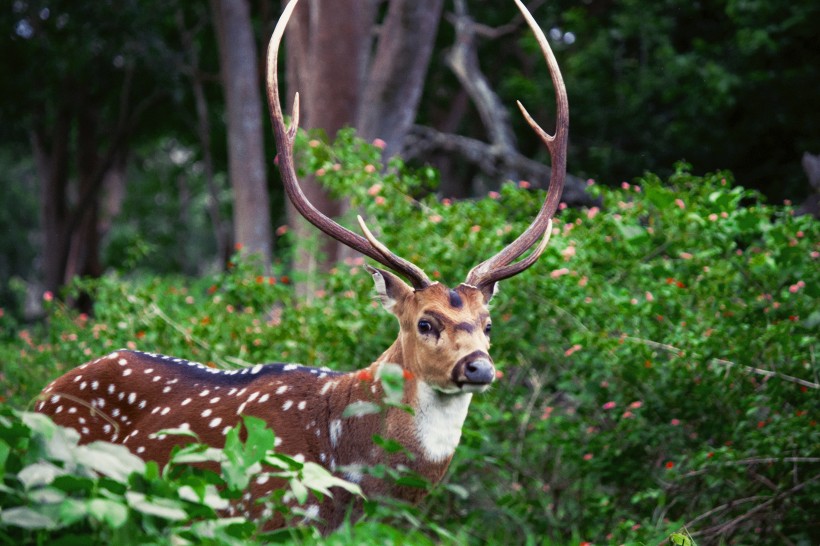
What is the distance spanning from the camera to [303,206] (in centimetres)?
576

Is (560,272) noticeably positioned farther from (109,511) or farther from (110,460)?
(109,511)

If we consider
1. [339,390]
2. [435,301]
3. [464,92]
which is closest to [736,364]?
[435,301]

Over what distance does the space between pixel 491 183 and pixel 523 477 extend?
11644 mm

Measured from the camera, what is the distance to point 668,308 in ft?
23.6

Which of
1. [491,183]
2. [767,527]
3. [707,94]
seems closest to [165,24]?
[491,183]

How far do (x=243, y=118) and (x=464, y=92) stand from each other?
631cm

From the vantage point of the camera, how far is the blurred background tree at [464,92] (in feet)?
50.0

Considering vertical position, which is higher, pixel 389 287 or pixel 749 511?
pixel 389 287

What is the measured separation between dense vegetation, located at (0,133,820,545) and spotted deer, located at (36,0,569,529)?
0.38 meters

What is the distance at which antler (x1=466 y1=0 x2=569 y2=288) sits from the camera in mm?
Result: 5539

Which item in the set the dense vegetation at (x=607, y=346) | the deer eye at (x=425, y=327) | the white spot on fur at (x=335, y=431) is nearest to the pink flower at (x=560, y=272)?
the dense vegetation at (x=607, y=346)

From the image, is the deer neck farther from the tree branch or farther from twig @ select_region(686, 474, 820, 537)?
the tree branch

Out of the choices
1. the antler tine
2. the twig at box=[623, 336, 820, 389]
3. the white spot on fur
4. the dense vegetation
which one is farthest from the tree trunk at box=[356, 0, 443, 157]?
the white spot on fur

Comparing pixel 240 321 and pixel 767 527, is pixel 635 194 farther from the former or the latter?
pixel 240 321
